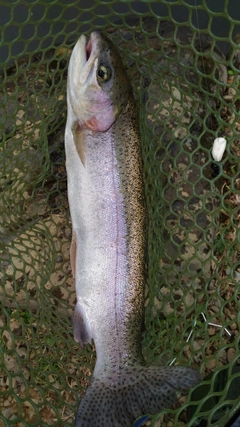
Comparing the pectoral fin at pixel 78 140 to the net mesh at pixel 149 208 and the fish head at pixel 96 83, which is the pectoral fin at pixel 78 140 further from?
the net mesh at pixel 149 208

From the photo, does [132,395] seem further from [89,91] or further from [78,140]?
[89,91]

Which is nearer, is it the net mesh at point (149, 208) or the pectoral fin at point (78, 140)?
the pectoral fin at point (78, 140)

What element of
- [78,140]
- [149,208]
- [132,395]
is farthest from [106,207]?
[132,395]

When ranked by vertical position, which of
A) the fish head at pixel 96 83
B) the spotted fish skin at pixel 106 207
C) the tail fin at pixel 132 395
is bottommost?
the tail fin at pixel 132 395

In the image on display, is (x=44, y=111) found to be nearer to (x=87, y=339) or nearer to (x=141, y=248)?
(x=141, y=248)

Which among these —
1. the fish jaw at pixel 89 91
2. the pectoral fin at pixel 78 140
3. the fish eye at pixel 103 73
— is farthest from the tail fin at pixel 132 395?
the fish eye at pixel 103 73

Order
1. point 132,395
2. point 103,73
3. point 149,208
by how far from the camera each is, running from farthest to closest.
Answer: point 149,208
point 103,73
point 132,395

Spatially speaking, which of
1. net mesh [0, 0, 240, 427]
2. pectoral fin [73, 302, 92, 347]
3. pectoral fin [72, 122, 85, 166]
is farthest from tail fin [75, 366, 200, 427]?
pectoral fin [72, 122, 85, 166]
